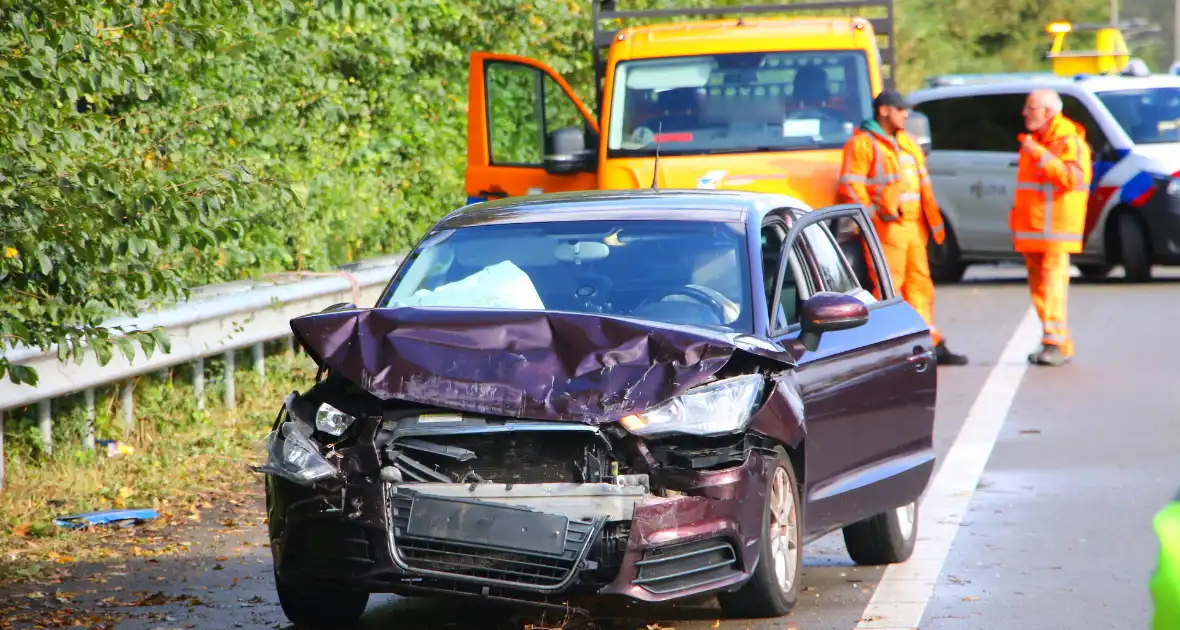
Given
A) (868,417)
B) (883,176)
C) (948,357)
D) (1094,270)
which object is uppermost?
(868,417)

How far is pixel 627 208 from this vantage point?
7113mm

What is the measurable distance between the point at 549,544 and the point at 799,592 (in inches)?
59.6

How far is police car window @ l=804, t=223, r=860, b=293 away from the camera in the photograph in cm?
737

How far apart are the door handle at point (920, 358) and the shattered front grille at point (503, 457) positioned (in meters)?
2.11

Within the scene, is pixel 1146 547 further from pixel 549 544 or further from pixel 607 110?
pixel 607 110

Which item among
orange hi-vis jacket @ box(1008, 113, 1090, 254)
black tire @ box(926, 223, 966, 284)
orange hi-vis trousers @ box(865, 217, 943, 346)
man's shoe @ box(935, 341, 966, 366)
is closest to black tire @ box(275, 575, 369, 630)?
orange hi-vis trousers @ box(865, 217, 943, 346)

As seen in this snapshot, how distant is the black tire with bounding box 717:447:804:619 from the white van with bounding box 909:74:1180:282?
1360 cm

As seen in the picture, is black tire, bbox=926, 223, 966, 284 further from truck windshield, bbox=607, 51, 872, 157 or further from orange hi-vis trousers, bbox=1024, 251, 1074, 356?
truck windshield, bbox=607, 51, 872, 157

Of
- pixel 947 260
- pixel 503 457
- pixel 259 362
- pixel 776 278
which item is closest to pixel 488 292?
pixel 776 278

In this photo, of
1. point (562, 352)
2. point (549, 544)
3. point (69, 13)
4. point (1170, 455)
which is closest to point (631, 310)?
point (562, 352)

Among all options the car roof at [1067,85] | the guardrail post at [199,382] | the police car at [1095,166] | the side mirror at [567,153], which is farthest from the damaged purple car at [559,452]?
the car roof at [1067,85]

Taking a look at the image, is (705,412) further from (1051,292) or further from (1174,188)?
(1174,188)

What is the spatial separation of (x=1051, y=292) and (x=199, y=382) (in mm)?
6330

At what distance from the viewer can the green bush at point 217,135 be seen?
6.85m
